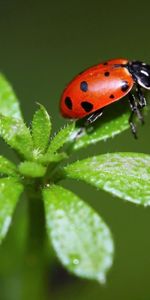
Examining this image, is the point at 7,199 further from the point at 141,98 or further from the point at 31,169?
the point at 141,98

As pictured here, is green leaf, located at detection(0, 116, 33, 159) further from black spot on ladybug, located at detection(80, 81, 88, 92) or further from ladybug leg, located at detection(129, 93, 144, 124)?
black spot on ladybug, located at detection(80, 81, 88, 92)

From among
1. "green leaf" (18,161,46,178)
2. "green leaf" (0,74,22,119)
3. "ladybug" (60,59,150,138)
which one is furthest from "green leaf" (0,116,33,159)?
"ladybug" (60,59,150,138)

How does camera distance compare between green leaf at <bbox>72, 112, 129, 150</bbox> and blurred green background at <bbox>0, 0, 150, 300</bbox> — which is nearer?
green leaf at <bbox>72, 112, 129, 150</bbox>

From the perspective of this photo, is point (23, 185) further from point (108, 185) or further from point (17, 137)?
point (108, 185)

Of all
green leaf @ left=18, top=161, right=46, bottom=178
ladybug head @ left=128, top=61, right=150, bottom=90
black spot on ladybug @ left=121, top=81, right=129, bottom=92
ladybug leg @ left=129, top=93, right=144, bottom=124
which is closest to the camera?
green leaf @ left=18, top=161, right=46, bottom=178

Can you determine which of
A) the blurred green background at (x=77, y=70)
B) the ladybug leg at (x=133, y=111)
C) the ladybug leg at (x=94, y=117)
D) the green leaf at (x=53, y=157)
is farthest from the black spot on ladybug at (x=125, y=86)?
the green leaf at (x=53, y=157)

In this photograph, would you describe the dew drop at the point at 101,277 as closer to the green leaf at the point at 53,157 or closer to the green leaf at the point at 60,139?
the green leaf at the point at 53,157

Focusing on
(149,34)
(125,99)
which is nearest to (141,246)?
A: (125,99)
